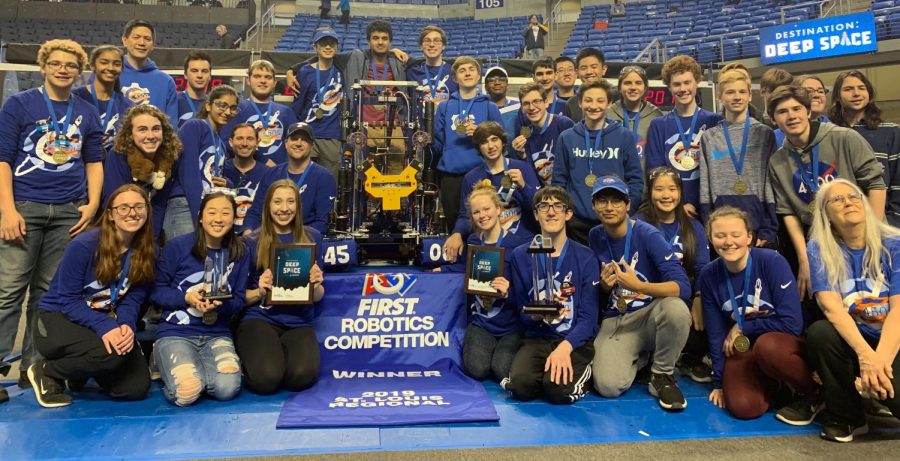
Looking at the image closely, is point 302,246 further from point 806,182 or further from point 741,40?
point 741,40

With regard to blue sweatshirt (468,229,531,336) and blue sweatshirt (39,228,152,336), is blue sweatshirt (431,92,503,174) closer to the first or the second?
blue sweatshirt (468,229,531,336)

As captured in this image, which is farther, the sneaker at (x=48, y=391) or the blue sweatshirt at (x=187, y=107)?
the blue sweatshirt at (x=187, y=107)

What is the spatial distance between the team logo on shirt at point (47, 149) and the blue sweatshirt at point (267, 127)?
1283mm

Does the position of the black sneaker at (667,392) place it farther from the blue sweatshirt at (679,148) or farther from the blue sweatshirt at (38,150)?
the blue sweatshirt at (38,150)

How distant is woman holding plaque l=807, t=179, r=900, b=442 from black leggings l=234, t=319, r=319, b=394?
268 cm

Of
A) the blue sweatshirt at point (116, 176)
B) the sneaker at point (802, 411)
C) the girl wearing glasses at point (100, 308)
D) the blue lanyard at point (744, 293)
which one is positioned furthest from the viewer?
the blue sweatshirt at point (116, 176)

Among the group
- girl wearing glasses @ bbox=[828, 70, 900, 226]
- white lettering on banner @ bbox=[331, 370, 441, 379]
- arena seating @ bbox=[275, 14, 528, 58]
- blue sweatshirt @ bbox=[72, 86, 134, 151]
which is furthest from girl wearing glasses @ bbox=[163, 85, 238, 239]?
arena seating @ bbox=[275, 14, 528, 58]

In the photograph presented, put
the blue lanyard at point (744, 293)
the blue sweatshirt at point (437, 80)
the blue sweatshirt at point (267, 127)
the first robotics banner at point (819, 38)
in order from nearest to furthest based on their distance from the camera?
the blue lanyard at point (744, 293) → the blue sweatshirt at point (267, 127) → the blue sweatshirt at point (437, 80) → the first robotics banner at point (819, 38)

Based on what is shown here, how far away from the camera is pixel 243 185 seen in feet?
13.6

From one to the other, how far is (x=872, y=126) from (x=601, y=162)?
5.83 ft

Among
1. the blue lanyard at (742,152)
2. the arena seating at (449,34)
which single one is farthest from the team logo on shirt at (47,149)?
the arena seating at (449,34)

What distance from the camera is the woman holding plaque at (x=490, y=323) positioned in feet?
11.6

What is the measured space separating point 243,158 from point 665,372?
3134mm

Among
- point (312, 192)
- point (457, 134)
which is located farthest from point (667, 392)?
point (312, 192)
